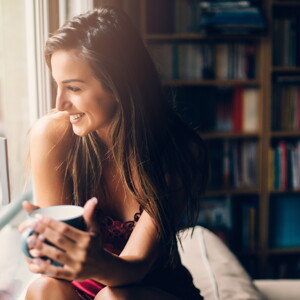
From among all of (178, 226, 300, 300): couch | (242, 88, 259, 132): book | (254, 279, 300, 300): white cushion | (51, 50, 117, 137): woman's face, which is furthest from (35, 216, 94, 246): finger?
(242, 88, 259, 132): book

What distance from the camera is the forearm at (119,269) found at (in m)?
0.61

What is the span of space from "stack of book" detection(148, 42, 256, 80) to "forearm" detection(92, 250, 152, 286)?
5.50 feet

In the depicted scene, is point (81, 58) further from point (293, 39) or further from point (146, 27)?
point (293, 39)

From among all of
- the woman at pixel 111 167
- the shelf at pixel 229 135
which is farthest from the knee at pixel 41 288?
the shelf at pixel 229 135

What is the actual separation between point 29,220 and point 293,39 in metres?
2.10

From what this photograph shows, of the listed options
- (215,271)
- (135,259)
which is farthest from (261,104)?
(135,259)

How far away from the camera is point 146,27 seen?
2.32 m

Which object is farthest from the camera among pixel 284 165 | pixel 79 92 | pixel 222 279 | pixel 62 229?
pixel 284 165

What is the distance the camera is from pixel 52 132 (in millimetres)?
805

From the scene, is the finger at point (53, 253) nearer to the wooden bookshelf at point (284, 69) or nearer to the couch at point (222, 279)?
the couch at point (222, 279)

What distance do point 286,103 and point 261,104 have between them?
154 mm

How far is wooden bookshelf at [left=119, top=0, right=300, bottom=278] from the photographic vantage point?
7.45ft

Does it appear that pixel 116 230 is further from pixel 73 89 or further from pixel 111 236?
pixel 73 89

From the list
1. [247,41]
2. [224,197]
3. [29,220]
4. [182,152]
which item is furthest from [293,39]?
[29,220]
